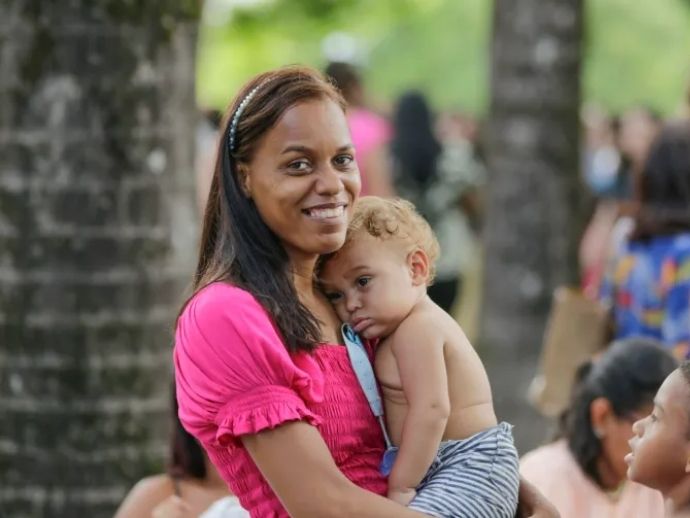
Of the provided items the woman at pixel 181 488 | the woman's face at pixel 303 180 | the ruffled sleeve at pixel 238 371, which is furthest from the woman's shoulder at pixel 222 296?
the woman at pixel 181 488

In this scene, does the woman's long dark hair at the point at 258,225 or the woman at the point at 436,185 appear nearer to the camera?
the woman's long dark hair at the point at 258,225

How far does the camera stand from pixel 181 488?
5078mm

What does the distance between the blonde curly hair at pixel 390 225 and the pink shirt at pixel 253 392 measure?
1.03 feet

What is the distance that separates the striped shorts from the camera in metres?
3.38

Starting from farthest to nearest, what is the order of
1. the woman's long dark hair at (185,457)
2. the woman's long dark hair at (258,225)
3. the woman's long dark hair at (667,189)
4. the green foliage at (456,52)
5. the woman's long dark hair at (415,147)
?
1. the green foliage at (456,52)
2. the woman's long dark hair at (415,147)
3. the woman's long dark hair at (667,189)
4. the woman's long dark hair at (185,457)
5. the woman's long dark hair at (258,225)

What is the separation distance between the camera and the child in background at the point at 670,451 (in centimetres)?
372

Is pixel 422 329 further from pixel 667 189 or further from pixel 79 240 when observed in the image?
pixel 667 189

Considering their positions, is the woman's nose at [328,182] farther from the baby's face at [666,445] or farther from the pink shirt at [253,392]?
the baby's face at [666,445]

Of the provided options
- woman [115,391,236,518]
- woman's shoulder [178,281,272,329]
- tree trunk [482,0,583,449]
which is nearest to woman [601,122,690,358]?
tree trunk [482,0,583,449]

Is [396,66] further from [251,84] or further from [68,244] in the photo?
[251,84]

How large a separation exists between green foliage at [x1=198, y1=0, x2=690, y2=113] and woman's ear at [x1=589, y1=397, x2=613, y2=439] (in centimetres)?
1860

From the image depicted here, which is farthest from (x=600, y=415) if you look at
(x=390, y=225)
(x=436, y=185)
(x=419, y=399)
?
(x=436, y=185)

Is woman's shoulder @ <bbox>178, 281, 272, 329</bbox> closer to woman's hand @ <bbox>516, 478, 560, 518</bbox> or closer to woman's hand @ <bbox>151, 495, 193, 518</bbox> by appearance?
woman's hand @ <bbox>516, 478, 560, 518</bbox>

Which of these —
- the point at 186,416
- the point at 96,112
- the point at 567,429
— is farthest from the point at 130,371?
the point at 186,416
